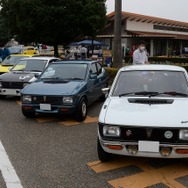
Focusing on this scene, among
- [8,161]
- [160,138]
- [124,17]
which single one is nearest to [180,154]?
[160,138]

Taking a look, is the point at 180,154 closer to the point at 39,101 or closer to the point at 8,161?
the point at 8,161

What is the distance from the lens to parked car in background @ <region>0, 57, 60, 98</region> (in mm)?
9031

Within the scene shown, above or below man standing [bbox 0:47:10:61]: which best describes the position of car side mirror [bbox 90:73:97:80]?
below

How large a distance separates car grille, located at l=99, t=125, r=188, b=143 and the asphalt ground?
53 centimetres

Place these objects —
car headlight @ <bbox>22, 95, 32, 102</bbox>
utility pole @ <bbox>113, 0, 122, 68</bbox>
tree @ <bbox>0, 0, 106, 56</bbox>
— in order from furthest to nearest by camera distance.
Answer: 1. tree @ <bbox>0, 0, 106, 56</bbox>
2. utility pole @ <bbox>113, 0, 122, 68</bbox>
3. car headlight @ <bbox>22, 95, 32, 102</bbox>

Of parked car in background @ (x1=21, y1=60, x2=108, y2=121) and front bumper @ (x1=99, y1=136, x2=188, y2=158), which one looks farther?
parked car in background @ (x1=21, y1=60, x2=108, y2=121)

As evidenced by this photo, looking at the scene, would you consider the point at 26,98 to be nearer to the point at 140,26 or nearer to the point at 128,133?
the point at 128,133

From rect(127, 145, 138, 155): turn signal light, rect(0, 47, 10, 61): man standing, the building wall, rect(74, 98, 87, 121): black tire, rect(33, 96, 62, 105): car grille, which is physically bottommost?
rect(74, 98, 87, 121): black tire

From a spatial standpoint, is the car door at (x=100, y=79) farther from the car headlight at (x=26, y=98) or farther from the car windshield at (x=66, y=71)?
the car headlight at (x=26, y=98)

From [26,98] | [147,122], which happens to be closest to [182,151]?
[147,122]

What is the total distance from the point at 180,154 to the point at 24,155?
247 centimetres

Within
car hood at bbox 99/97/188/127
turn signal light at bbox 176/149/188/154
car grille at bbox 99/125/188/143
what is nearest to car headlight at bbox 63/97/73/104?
car hood at bbox 99/97/188/127

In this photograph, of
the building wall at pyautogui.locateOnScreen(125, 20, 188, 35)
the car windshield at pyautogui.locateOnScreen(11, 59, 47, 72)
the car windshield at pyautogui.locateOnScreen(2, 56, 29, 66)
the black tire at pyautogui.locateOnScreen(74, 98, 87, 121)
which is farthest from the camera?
the building wall at pyautogui.locateOnScreen(125, 20, 188, 35)

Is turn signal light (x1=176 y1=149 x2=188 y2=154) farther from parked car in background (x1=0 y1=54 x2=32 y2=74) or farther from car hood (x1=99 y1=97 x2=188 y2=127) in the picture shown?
parked car in background (x1=0 y1=54 x2=32 y2=74)
